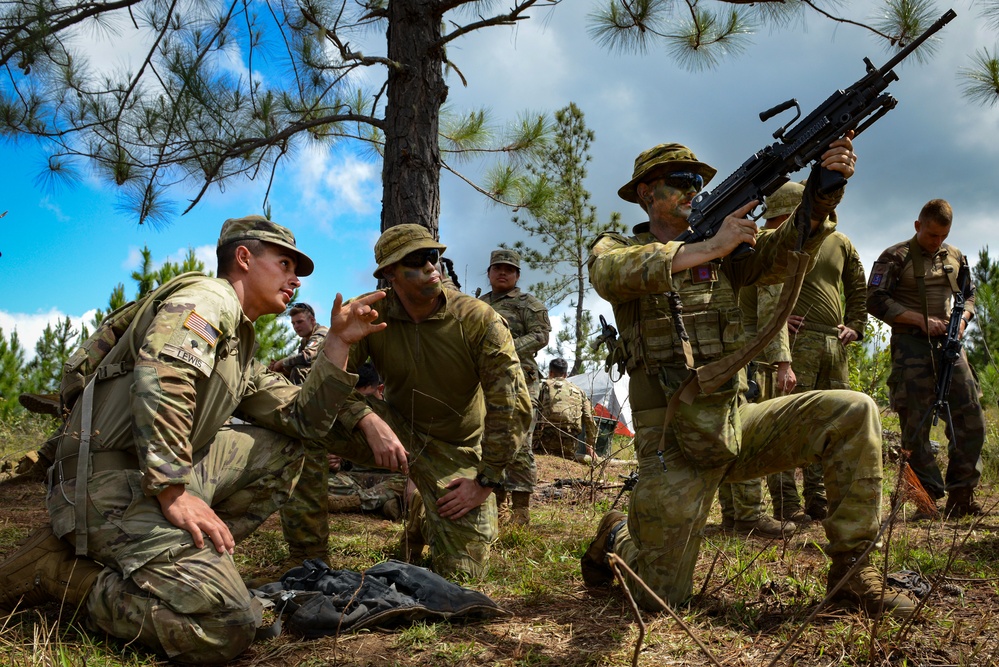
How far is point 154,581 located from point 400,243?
81.9 inches

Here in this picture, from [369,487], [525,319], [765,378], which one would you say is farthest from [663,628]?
[525,319]

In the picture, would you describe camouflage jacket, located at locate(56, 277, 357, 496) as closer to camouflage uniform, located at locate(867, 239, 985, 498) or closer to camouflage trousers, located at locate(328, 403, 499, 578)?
camouflage trousers, located at locate(328, 403, 499, 578)

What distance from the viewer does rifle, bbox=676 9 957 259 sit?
10.7 feet

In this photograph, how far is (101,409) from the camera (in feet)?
9.94

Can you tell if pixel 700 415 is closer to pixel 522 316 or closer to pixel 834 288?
pixel 834 288

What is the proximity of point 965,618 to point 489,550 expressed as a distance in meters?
2.16

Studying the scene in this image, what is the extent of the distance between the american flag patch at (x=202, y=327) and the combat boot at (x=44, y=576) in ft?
3.13

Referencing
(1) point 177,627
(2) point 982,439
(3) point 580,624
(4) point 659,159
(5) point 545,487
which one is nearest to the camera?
(1) point 177,627

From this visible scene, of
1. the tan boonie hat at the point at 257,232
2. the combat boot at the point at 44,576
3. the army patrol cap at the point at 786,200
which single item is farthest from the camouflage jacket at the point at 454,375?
the army patrol cap at the point at 786,200

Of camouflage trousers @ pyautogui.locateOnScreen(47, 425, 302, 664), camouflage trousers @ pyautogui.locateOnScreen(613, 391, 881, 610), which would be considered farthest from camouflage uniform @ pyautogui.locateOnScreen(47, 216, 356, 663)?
camouflage trousers @ pyautogui.locateOnScreen(613, 391, 881, 610)

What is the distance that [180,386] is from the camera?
2.84 m

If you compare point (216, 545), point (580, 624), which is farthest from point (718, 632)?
point (216, 545)

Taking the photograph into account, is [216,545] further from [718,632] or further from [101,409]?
[718,632]

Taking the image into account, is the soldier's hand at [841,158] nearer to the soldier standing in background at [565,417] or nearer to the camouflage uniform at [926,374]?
the camouflage uniform at [926,374]
